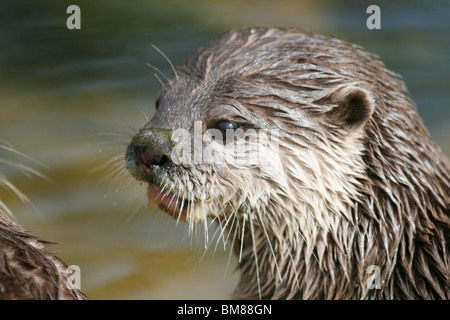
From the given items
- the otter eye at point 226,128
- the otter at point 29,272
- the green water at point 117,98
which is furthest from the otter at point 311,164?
the green water at point 117,98

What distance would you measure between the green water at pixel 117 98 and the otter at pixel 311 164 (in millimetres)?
884

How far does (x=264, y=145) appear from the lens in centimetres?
259

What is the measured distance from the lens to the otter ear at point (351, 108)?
8.37 feet

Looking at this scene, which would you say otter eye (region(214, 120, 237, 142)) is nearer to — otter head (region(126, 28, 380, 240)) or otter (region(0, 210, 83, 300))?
otter head (region(126, 28, 380, 240))

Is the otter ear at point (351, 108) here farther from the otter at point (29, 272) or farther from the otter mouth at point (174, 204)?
the otter at point (29, 272)

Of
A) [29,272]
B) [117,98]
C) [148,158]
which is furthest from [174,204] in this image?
[117,98]

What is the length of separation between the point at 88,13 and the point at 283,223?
3106 mm

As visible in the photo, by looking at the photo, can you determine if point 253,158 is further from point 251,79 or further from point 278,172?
point 251,79

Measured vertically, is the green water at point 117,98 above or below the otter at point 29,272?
above

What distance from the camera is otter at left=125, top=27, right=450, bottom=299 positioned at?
8.50ft

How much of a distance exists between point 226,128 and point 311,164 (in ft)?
1.06

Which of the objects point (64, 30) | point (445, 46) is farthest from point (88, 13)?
point (445, 46)

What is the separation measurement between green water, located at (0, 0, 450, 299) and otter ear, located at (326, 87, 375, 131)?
3.75ft

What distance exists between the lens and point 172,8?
542 centimetres
